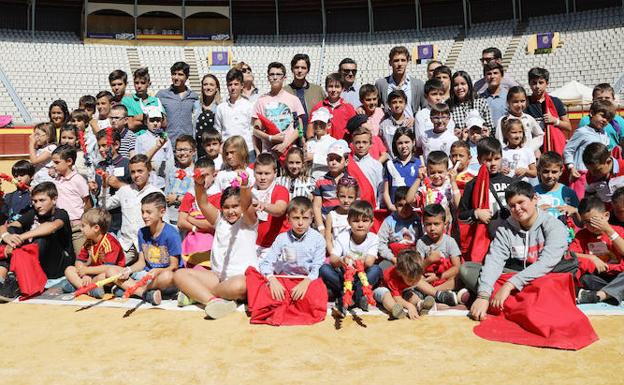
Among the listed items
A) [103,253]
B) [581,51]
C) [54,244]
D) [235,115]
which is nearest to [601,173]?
[235,115]

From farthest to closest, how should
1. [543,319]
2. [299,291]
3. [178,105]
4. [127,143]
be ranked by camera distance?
1. [178,105]
2. [127,143]
3. [299,291]
4. [543,319]

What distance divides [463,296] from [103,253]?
10.8 ft

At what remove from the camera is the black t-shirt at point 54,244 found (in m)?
5.07

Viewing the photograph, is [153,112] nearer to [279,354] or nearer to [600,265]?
[279,354]

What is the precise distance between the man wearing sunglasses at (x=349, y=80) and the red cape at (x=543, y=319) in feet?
12.0

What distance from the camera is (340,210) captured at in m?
4.68

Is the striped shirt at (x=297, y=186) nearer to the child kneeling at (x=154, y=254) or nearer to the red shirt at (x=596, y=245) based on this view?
the child kneeling at (x=154, y=254)

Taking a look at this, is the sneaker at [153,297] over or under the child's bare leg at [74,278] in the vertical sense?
under

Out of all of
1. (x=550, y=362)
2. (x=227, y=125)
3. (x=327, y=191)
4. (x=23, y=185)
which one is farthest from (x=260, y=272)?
(x=23, y=185)

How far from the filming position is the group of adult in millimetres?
5996

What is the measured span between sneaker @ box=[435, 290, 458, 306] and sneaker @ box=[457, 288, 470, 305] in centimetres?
5

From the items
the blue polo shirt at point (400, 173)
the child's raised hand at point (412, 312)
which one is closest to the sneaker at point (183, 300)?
the child's raised hand at point (412, 312)

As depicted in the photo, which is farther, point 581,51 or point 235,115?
point 581,51

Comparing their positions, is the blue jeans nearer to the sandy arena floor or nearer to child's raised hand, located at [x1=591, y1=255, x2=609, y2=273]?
the sandy arena floor
